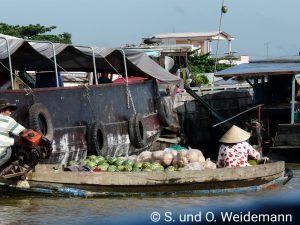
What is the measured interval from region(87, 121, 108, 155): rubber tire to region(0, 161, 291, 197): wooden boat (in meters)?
2.58

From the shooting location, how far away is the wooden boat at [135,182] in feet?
32.9

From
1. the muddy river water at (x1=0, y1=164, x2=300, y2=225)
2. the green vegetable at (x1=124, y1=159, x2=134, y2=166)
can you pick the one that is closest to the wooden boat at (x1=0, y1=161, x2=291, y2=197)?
the muddy river water at (x1=0, y1=164, x2=300, y2=225)

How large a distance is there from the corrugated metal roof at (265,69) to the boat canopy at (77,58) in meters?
1.54

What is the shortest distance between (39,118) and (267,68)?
698 centimetres

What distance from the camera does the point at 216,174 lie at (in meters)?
10.6

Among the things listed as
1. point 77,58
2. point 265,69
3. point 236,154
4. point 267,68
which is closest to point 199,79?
point 267,68

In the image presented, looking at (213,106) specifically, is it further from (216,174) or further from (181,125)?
(216,174)

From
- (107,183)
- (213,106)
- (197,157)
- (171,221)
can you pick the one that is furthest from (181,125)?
(171,221)

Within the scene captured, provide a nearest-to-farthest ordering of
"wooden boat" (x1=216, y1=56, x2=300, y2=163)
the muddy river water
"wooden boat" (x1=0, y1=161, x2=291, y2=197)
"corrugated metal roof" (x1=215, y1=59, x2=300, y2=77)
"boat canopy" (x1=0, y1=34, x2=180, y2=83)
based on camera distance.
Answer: the muddy river water → "wooden boat" (x1=0, y1=161, x2=291, y2=197) → "boat canopy" (x1=0, y1=34, x2=180, y2=83) → "wooden boat" (x1=216, y1=56, x2=300, y2=163) → "corrugated metal roof" (x1=215, y1=59, x2=300, y2=77)

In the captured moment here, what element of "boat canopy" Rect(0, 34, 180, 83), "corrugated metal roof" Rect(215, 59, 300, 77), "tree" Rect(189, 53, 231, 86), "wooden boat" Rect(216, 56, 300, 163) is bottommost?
"tree" Rect(189, 53, 231, 86)

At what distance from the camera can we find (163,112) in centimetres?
1692

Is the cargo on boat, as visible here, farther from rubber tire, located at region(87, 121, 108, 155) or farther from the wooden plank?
the wooden plank

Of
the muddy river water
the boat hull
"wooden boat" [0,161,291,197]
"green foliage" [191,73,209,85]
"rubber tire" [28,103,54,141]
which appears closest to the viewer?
the muddy river water

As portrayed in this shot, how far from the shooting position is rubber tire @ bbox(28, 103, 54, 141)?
1180 cm
